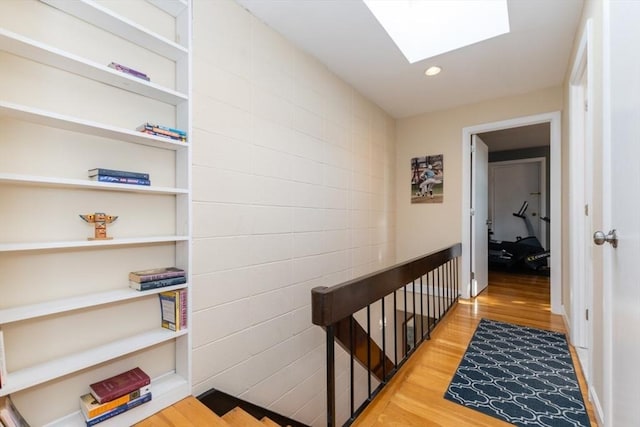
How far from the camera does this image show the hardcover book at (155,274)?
1404 mm

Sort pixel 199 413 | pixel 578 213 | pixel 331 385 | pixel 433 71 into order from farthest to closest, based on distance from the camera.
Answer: pixel 433 71, pixel 578 213, pixel 199 413, pixel 331 385

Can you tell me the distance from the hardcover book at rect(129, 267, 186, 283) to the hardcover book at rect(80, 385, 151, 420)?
51 cm

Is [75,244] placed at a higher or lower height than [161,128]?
lower

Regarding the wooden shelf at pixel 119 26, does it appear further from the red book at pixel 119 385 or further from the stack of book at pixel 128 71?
the red book at pixel 119 385

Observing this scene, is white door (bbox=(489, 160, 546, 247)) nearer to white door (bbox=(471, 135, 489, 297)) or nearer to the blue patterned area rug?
white door (bbox=(471, 135, 489, 297))

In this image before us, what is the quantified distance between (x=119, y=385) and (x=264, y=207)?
4.11 ft

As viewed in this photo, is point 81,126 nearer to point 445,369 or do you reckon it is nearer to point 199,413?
point 199,413

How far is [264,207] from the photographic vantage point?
211 centimetres

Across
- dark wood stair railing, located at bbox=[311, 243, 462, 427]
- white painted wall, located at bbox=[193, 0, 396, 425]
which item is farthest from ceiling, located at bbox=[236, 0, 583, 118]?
dark wood stair railing, located at bbox=[311, 243, 462, 427]

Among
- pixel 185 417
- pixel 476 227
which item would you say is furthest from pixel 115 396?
pixel 476 227

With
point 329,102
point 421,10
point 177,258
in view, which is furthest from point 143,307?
point 421,10

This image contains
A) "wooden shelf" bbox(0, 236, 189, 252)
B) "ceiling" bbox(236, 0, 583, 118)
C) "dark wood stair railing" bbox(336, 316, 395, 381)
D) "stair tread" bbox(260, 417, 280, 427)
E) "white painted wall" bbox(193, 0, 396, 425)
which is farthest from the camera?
"dark wood stair railing" bbox(336, 316, 395, 381)

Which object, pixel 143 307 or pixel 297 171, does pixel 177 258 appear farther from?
pixel 297 171

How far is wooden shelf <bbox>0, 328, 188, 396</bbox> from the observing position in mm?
1077
